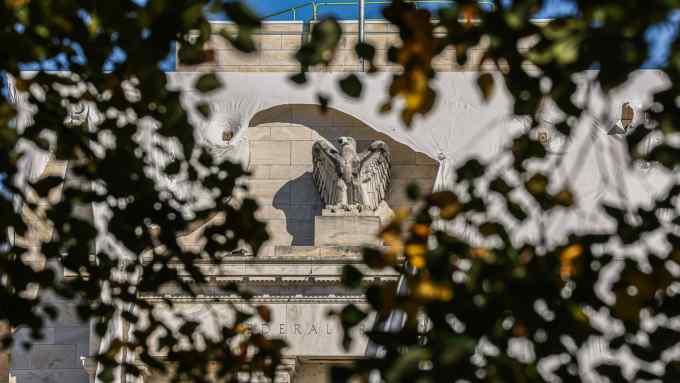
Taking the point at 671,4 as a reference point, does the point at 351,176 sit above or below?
below

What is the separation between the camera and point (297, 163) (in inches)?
965

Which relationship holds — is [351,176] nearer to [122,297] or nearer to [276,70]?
[276,70]

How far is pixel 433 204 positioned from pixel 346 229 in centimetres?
1611

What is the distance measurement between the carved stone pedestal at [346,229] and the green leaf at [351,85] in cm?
1592

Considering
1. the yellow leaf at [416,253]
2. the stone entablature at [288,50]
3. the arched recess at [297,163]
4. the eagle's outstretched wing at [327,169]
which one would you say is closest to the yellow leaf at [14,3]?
the yellow leaf at [416,253]

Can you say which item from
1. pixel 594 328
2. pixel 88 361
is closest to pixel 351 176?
pixel 88 361

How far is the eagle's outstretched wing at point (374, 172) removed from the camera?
23.6 meters

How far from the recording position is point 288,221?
79.4 feet

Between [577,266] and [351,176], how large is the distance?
1643 centimetres

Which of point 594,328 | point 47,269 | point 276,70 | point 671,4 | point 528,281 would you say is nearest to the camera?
point 671,4

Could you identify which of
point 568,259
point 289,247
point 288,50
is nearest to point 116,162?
point 568,259

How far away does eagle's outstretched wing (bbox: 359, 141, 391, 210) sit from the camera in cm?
2364

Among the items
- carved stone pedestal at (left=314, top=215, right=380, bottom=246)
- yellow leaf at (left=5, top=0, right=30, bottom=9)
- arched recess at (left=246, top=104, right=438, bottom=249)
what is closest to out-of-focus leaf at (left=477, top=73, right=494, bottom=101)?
yellow leaf at (left=5, top=0, right=30, bottom=9)

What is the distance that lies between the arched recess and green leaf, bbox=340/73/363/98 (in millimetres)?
16447
